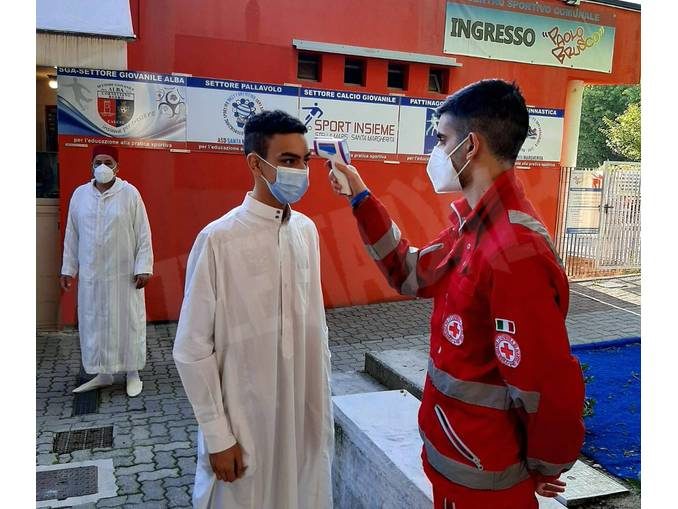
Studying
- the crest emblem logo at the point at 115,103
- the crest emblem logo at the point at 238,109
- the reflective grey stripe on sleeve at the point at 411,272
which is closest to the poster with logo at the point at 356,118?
the crest emblem logo at the point at 238,109

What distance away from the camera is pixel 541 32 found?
7.01ft

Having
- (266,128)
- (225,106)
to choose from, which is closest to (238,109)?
(225,106)

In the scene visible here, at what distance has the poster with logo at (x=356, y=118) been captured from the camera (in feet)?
9.00

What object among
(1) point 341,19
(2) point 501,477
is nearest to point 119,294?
(1) point 341,19

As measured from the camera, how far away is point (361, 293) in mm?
3033

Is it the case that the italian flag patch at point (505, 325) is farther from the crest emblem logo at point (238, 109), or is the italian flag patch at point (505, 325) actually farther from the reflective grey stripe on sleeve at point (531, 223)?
the crest emblem logo at point (238, 109)

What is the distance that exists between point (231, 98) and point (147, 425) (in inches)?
71.5

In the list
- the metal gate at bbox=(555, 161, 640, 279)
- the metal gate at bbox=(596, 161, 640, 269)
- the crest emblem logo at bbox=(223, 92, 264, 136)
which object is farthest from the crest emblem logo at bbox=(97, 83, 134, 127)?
the metal gate at bbox=(596, 161, 640, 269)

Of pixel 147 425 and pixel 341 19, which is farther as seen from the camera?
pixel 147 425

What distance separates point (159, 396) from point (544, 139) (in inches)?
104

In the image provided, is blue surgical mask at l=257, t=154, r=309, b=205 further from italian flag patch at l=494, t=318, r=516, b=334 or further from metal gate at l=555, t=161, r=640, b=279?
metal gate at l=555, t=161, r=640, b=279

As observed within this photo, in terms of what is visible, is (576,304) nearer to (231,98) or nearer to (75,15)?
(231,98)

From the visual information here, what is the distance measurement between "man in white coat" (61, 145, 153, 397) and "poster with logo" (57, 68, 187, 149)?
257mm

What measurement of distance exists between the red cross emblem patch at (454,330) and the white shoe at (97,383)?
2.91 metres
